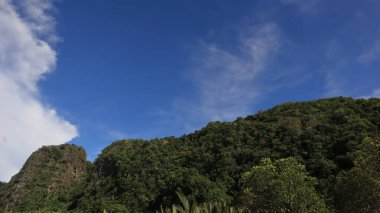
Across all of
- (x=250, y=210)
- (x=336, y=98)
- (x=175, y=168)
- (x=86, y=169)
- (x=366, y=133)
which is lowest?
(x=250, y=210)

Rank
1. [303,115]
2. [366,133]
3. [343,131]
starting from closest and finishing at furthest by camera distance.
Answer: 1. [366,133]
2. [343,131]
3. [303,115]

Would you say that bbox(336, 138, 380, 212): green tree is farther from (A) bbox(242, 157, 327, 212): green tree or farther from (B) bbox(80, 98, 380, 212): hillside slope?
(B) bbox(80, 98, 380, 212): hillside slope

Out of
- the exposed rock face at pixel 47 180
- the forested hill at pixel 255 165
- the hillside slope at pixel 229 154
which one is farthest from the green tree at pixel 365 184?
the exposed rock face at pixel 47 180

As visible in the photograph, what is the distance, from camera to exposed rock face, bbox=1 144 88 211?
90.5 metres

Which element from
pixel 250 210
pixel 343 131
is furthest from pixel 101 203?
pixel 250 210

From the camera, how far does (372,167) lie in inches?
811

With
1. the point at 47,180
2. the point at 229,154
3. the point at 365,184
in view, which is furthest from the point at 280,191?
the point at 47,180

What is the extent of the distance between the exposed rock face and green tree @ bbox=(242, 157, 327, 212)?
69317mm

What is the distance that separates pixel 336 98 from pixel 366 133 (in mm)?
21483

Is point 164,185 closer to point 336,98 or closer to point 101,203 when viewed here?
point 101,203

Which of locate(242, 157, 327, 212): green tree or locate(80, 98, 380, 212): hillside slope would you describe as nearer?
locate(242, 157, 327, 212): green tree

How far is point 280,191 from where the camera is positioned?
23969 mm

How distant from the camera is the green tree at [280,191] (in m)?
23.9

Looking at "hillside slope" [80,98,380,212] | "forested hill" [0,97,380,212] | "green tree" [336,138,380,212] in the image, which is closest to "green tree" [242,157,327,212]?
"forested hill" [0,97,380,212]
